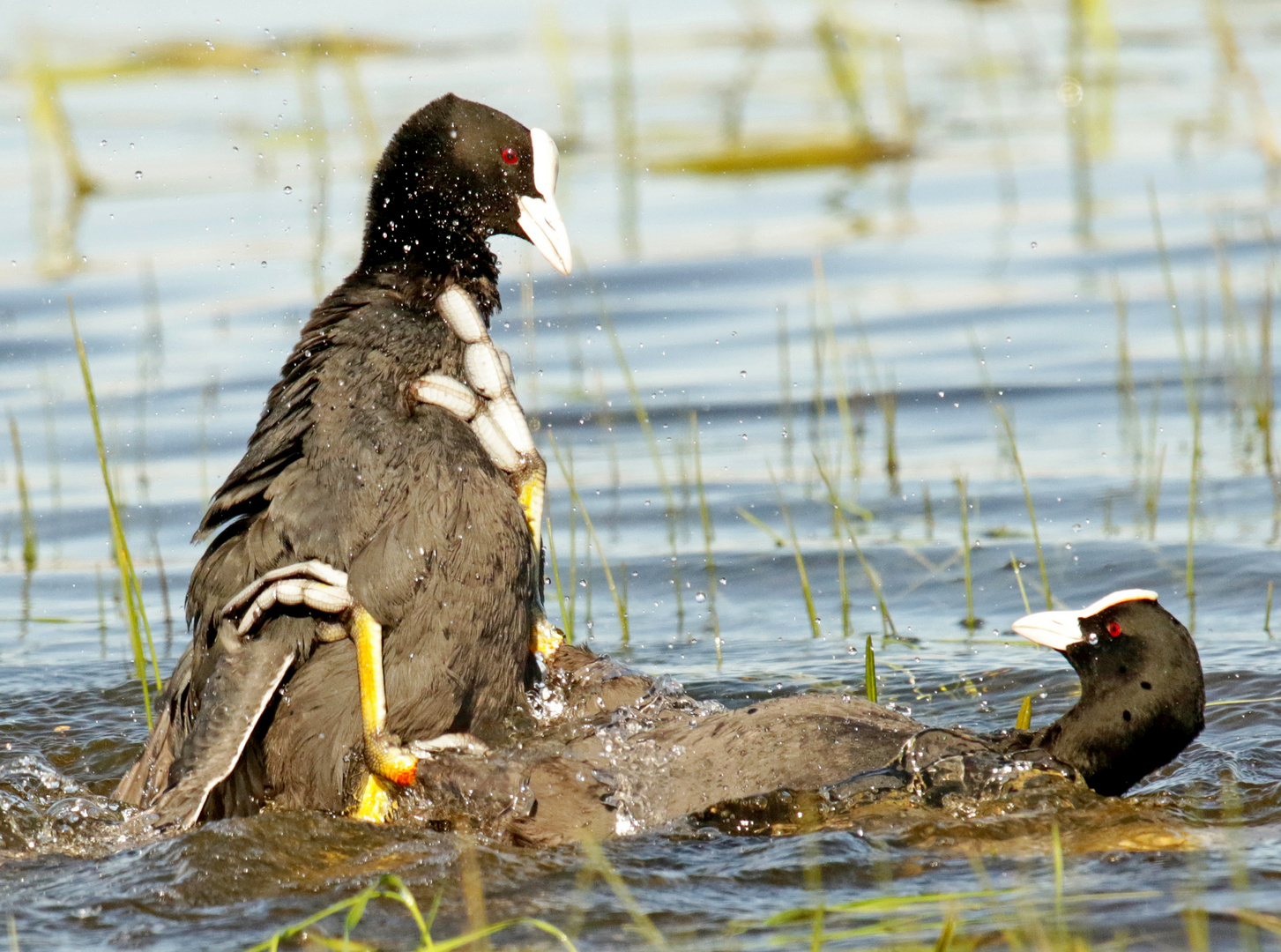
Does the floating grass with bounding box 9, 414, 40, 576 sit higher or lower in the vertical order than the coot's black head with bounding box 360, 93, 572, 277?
lower

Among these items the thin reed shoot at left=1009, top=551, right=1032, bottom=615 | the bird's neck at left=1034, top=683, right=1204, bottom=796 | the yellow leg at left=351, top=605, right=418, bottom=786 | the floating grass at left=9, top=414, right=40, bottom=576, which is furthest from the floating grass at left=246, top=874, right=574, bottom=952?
the floating grass at left=9, top=414, right=40, bottom=576

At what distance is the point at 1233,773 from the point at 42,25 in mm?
12471

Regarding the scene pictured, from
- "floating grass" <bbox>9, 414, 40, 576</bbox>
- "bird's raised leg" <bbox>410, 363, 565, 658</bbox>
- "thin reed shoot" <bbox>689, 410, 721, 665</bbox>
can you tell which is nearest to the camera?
"bird's raised leg" <bbox>410, 363, 565, 658</bbox>

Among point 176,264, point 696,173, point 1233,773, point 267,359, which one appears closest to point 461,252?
point 1233,773

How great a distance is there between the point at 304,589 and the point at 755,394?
4353 mm

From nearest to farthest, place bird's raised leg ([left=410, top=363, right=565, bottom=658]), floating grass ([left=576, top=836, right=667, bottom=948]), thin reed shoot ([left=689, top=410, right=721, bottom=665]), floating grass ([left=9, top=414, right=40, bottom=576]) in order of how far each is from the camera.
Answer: floating grass ([left=576, top=836, right=667, bottom=948])
bird's raised leg ([left=410, top=363, right=565, bottom=658])
thin reed shoot ([left=689, top=410, right=721, bottom=665])
floating grass ([left=9, top=414, right=40, bottom=576])

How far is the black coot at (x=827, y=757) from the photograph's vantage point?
3.81 m

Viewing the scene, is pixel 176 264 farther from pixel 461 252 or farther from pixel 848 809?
pixel 848 809

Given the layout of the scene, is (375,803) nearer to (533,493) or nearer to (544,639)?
(544,639)

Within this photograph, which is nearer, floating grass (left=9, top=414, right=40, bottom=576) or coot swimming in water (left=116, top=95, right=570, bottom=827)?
coot swimming in water (left=116, top=95, right=570, bottom=827)

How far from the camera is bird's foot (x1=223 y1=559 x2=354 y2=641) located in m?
3.84

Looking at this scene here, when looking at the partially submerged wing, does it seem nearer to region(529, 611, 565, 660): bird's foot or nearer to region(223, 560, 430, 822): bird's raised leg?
region(223, 560, 430, 822): bird's raised leg

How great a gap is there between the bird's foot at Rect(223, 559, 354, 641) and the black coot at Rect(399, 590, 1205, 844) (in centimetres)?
40

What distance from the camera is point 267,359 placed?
338 inches
